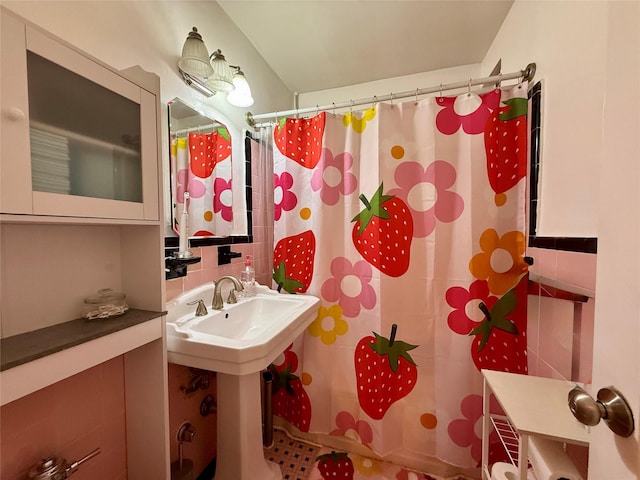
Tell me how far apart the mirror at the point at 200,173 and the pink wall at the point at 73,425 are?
591 mm

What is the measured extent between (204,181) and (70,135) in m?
0.62

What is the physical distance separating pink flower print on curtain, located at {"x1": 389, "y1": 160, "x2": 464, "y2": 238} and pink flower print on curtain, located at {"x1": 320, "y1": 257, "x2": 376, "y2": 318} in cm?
35

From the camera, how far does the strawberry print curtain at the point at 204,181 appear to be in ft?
3.60

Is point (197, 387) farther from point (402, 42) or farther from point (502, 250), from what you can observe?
point (402, 42)

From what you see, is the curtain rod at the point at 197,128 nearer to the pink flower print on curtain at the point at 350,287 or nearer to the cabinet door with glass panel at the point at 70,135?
the cabinet door with glass panel at the point at 70,135

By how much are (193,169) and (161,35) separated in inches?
20.9

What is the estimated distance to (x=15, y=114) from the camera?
0.48 metres

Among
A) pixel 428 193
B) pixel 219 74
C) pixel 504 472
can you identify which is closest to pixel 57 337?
pixel 219 74

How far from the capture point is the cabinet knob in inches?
18.7

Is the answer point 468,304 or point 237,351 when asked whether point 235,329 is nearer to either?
point 237,351

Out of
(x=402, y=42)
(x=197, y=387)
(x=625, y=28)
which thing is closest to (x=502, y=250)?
(x=625, y=28)

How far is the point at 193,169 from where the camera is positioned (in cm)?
117

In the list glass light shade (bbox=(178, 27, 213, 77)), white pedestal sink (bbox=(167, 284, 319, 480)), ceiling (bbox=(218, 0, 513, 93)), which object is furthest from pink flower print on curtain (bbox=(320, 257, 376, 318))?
ceiling (bbox=(218, 0, 513, 93))

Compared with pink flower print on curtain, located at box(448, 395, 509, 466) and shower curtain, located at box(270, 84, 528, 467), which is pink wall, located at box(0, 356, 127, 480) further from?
pink flower print on curtain, located at box(448, 395, 509, 466)
